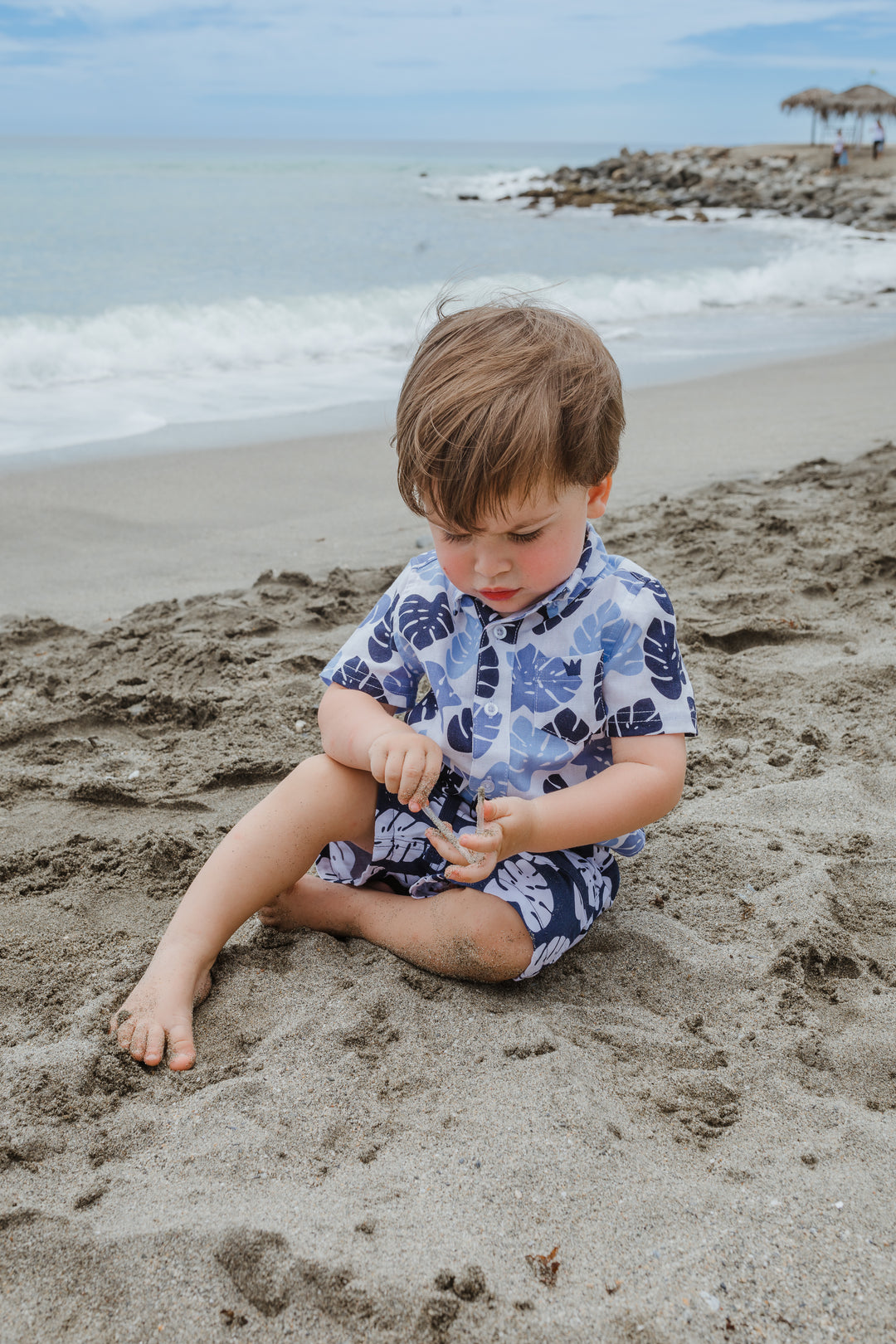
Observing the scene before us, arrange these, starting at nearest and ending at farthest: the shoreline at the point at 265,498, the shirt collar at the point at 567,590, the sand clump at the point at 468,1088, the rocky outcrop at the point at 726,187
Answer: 1. the sand clump at the point at 468,1088
2. the shirt collar at the point at 567,590
3. the shoreline at the point at 265,498
4. the rocky outcrop at the point at 726,187

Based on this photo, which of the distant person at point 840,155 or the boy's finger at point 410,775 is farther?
the distant person at point 840,155

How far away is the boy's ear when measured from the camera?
170 centimetres

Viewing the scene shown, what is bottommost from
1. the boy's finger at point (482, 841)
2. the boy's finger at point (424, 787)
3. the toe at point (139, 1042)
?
the toe at point (139, 1042)

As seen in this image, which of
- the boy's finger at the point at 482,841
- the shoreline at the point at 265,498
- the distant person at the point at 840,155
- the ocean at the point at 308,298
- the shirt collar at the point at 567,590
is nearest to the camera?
the boy's finger at the point at 482,841

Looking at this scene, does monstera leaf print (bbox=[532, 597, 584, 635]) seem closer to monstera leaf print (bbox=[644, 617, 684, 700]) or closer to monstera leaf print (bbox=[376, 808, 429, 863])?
monstera leaf print (bbox=[644, 617, 684, 700])

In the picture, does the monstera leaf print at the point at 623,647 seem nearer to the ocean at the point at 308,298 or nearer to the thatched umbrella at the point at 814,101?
the ocean at the point at 308,298

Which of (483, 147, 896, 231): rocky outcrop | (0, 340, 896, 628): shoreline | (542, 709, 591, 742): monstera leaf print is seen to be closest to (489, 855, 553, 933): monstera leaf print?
(542, 709, 591, 742): monstera leaf print

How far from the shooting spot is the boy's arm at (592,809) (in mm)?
1565

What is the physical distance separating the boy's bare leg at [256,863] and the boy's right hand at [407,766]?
0.55 feet

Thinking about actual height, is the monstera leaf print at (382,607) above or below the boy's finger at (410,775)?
above

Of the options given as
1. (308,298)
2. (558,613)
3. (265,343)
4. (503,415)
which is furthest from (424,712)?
(308,298)

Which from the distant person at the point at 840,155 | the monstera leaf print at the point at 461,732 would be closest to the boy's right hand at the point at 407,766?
the monstera leaf print at the point at 461,732

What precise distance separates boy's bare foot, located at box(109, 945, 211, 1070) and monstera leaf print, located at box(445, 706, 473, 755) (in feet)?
1.84

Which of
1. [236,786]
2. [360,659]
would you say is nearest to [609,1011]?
[360,659]
